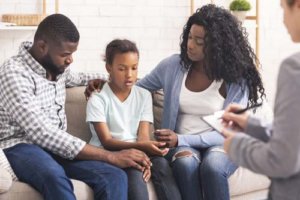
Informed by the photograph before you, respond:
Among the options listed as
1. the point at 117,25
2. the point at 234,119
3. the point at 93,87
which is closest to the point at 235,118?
the point at 234,119

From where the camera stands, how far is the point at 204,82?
2475 mm

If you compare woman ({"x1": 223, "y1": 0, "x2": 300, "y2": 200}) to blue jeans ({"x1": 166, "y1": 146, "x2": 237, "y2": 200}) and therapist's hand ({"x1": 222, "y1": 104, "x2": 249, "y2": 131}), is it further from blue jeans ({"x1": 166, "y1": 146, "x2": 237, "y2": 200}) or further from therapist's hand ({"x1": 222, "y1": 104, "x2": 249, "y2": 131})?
blue jeans ({"x1": 166, "y1": 146, "x2": 237, "y2": 200})

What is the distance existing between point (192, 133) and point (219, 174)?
304 mm

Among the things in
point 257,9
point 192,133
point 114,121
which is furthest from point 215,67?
point 257,9

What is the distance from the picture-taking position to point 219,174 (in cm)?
219

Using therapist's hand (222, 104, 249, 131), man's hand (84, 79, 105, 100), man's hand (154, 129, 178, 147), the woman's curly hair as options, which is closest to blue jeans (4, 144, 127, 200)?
man's hand (154, 129, 178, 147)

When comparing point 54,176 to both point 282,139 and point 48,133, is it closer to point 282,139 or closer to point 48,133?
point 48,133

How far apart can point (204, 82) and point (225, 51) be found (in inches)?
6.4

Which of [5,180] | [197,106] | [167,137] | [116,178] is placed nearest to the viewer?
[5,180]

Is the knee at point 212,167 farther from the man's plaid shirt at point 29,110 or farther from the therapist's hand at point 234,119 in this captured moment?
the therapist's hand at point 234,119

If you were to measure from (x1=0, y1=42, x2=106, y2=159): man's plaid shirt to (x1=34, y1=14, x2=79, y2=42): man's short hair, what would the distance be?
0.09 meters

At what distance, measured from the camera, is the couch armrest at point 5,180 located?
196 centimetres

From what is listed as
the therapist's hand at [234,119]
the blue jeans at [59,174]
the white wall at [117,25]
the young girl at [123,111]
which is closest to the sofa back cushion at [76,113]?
the young girl at [123,111]

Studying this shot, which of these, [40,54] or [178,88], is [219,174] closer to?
[178,88]
